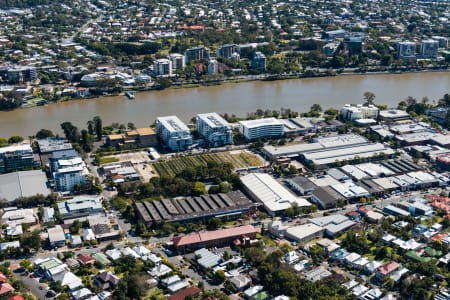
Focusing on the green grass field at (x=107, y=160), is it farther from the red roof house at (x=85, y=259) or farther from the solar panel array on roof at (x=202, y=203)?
the red roof house at (x=85, y=259)

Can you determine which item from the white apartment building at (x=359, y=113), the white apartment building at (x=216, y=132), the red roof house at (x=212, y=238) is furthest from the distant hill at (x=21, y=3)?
the red roof house at (x=212, y=238)

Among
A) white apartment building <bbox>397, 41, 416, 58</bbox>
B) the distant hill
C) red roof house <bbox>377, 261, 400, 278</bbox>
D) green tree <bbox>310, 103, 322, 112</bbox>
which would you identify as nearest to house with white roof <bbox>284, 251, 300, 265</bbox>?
red roof house <bbox>377, 261, 400, 278</bbox>

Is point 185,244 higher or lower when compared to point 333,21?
lower

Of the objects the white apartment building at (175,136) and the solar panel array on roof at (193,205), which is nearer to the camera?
the solar panel array on roof at (193,205)

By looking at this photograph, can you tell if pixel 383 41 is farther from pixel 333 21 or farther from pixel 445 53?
pixel 333 21

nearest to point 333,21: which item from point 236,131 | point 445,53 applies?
point 445,53
